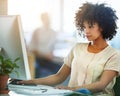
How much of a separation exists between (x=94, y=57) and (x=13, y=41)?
553mm

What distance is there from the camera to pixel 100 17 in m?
1.57

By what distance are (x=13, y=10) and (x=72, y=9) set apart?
55 centimetres

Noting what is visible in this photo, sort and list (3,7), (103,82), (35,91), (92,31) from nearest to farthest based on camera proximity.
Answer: (35,91) → (103,82) → (92,31) → (3,7)

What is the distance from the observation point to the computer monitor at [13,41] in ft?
3.96

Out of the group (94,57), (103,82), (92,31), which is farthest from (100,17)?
(103,82)

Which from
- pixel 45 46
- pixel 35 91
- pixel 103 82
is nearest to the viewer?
pixel 35 91

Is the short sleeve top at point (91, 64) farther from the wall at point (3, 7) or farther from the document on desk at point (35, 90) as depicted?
the wall at point (3, 7)

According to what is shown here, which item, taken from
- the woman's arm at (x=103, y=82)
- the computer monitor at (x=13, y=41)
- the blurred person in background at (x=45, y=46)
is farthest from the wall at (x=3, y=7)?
the woman's arm at (x=103, y=82)

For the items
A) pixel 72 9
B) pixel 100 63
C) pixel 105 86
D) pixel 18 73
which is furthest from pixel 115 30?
pixel 18 73

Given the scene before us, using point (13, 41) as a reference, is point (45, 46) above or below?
below

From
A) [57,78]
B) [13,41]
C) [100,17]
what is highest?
[100,17]

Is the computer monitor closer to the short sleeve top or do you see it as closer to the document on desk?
the document on desk

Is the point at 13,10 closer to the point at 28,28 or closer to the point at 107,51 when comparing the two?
the point at 28,28

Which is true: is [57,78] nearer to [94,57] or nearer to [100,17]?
[94,57]
